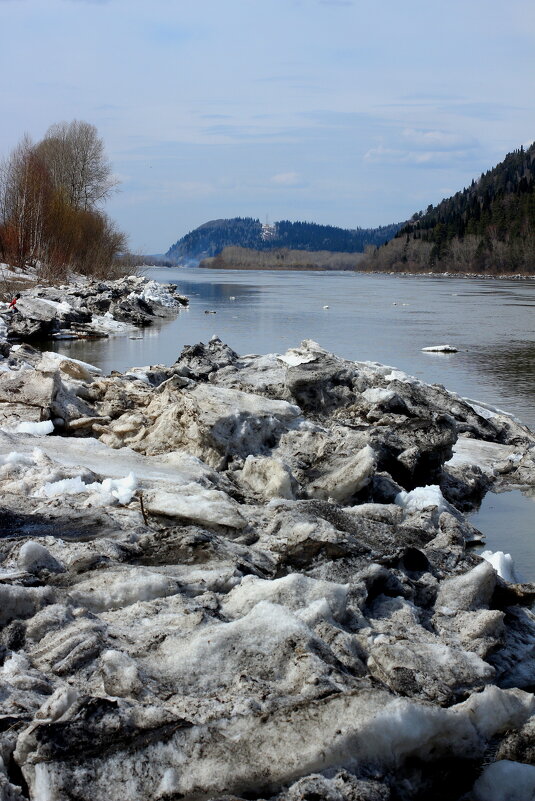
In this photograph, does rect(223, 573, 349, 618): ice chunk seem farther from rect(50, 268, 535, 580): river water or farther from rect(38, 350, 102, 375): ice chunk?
rect(38, 350, 102, 375): ice chunk

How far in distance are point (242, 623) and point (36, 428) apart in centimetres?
399

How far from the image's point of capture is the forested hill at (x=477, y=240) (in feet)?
339

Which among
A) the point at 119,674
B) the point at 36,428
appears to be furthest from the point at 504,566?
the point at 36,428

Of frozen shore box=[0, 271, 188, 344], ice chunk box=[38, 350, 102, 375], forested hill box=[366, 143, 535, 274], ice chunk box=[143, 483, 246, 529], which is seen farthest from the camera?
forested hill box=[366, 143, 535, 274]

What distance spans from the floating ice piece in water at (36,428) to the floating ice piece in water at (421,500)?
9.60 ft

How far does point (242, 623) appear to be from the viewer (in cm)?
316

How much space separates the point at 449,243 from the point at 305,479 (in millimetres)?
113478

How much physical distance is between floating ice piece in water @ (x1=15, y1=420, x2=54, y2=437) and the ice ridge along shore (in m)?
0.02

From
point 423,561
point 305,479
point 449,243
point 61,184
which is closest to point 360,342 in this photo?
point 305,479

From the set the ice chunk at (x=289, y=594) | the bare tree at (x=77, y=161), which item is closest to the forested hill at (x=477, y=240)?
the bare tree at (x=77, y=161)

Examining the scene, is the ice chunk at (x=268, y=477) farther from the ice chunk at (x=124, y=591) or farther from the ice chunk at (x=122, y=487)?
the ice chunk at (x=124, y=591)

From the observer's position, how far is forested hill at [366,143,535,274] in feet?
339

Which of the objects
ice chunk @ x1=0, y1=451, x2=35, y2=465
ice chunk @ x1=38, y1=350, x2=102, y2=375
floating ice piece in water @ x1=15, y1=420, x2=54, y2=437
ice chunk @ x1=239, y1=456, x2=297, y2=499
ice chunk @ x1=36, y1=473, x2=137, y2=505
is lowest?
ice chunk @ x1=239, y1=456, x2=297, y2=499

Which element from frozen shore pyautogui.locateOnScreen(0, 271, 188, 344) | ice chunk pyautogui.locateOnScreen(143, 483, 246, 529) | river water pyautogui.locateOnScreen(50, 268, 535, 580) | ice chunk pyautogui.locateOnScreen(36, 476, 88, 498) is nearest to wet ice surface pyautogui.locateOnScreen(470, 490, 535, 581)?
river water pyautogui.locateOnScreen(50, 268, 535, 580)
